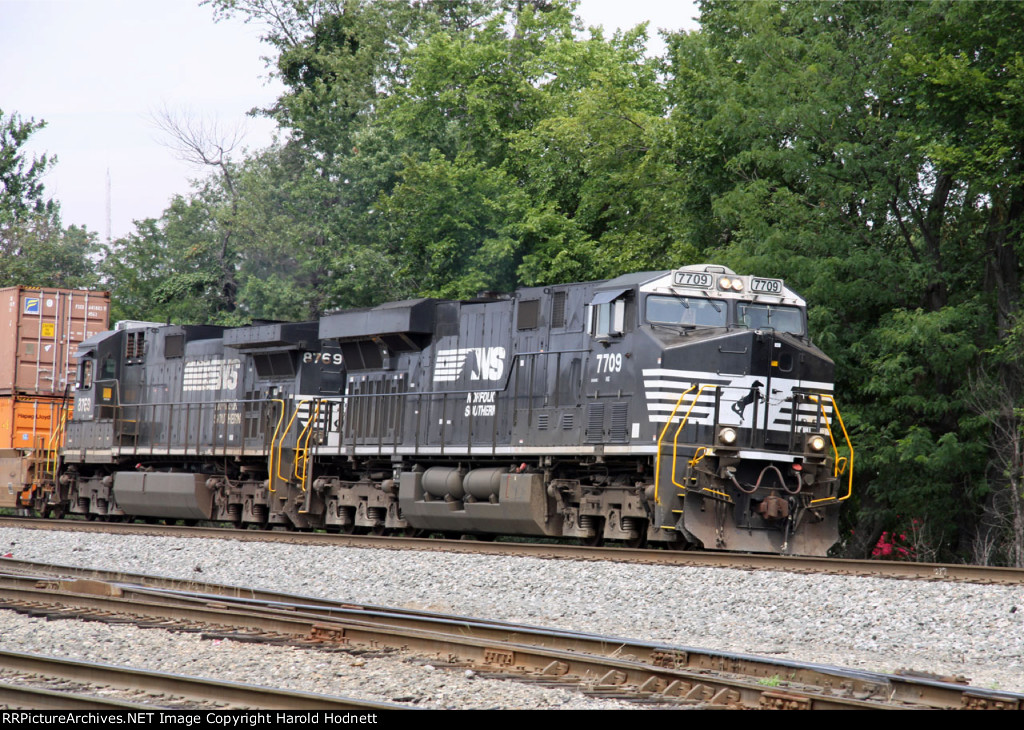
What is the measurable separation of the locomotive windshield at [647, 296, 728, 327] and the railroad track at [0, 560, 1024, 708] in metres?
5.68

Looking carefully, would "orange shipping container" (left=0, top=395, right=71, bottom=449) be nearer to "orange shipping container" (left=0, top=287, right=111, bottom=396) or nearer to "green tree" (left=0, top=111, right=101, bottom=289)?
"orange shipping container" (left=0, top=287, right=111, bottom=396)

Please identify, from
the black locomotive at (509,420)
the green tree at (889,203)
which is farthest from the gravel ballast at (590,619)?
the green tree at (889,203)

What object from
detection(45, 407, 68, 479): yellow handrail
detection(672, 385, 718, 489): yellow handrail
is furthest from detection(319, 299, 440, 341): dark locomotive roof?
detection(45, 407, 68, 479): yellow handrail

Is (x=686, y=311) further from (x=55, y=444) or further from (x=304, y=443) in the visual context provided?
(x=55, y=444)

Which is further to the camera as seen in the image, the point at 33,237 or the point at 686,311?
the point at 33,237

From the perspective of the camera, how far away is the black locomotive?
13820 millimetres

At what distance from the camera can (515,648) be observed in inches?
305

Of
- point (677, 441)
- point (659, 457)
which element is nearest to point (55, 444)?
point (659, 457)

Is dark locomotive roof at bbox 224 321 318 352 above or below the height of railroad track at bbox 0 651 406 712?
above

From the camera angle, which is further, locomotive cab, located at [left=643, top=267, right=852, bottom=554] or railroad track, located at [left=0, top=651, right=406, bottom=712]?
locomotive cab, located at [left=643, top=267, right=852, bottom=554]

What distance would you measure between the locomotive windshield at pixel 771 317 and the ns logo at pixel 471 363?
12.6 ft

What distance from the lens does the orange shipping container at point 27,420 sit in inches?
990

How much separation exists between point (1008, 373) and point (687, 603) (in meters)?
9.37

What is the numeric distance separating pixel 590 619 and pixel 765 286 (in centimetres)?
601
